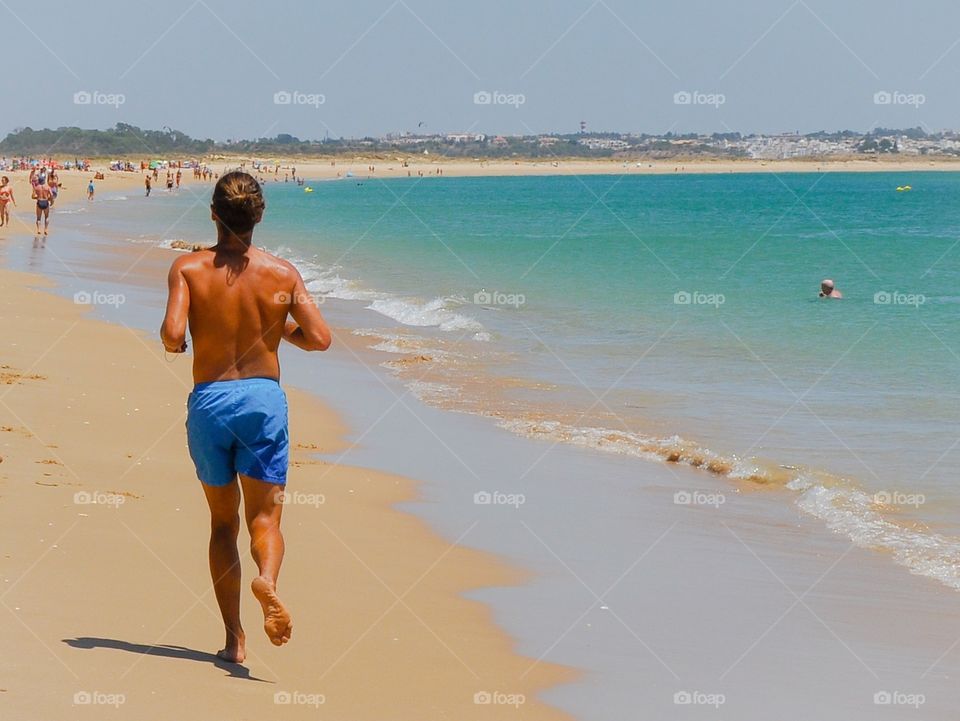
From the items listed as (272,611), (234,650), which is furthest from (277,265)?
(234,650)

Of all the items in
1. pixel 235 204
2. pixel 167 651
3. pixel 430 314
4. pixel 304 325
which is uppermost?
pixel 235 204

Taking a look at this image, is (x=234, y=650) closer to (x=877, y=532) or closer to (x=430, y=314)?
(x=877, y=532)

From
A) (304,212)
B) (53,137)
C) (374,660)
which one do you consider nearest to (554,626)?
(374,660)

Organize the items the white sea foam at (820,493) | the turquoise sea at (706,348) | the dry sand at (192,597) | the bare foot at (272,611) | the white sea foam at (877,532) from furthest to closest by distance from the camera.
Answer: the turquoise sea at (706,348) → the white sea foam at (820,493) → the white sea foam at (877,532) → the dry sand at (192,597) → the bare foot at (272,611)

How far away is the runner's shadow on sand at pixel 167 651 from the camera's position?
14.8ft

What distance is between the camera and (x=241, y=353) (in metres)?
4.38

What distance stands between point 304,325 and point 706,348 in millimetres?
12687

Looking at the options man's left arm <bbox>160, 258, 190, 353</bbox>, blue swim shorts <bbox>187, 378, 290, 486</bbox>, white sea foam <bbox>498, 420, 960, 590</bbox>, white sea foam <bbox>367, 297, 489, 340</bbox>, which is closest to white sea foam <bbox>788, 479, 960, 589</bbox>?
white sea foam <bbox>498, 420, 960, 590</bbox>

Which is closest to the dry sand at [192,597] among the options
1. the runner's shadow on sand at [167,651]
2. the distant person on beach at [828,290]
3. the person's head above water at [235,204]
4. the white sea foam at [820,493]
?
the runner's shadow on sand at [167,651]

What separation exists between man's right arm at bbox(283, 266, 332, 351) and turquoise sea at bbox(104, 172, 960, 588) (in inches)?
170

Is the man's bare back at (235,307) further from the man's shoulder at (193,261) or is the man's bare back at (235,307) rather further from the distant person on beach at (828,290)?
the distant person on beach at (828,290)

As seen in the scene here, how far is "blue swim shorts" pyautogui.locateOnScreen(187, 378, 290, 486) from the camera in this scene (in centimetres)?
431

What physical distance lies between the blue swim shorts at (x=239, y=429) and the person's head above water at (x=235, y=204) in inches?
21.6

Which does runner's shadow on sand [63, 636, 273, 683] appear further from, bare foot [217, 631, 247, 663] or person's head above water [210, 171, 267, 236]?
person's head above water [210, 171, 267, 236]
